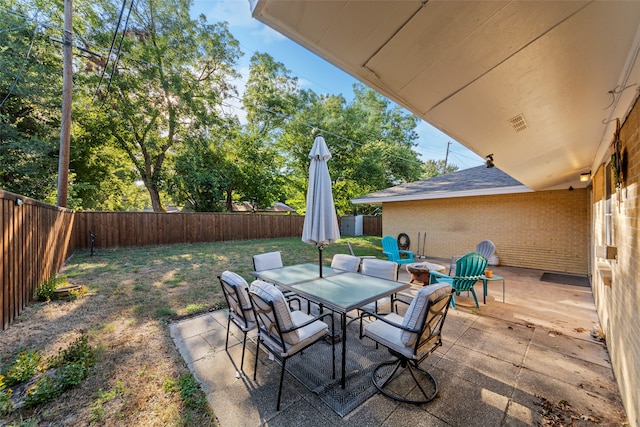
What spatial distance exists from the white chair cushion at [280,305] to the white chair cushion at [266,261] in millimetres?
1992

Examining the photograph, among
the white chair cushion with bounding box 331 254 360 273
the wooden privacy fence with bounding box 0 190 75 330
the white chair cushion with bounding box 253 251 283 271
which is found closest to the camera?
the wooden privacy fence with bounding box 0 190 75 330

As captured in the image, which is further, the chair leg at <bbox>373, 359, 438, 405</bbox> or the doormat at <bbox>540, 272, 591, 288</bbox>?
the doormat at <bbox>540, 272, 591, 288</bbox>

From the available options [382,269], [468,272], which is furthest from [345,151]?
[382,269]

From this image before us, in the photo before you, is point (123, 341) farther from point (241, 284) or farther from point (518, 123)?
point (518, 123)

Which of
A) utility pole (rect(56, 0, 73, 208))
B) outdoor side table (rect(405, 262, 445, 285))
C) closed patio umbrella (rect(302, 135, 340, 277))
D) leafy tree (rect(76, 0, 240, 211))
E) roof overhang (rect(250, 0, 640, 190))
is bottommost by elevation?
outdoor side table (rect(405, 262, 445, 285))

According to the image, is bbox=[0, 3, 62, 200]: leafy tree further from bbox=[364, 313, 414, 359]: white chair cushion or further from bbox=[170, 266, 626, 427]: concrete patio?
bbox=[364, 313, 414, 359]: white chair cushion

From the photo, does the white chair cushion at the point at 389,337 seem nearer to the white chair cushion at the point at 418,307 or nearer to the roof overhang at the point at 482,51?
the white chair cushion at the point at 418,307

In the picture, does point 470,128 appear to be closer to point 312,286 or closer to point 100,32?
point 312,286

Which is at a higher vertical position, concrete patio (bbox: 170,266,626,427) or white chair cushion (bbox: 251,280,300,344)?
white chair cushion (bbox: 251,280,300,344)

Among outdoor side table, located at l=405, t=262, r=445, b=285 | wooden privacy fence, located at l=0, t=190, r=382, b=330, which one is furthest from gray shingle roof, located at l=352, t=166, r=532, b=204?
wooden privacy fence, located at l=0, t=190, r=382, b=330

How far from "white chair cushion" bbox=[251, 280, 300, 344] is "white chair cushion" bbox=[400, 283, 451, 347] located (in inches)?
39.7

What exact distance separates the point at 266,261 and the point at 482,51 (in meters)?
3.96

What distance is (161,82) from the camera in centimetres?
1337

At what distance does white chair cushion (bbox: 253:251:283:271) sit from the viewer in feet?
13.8
